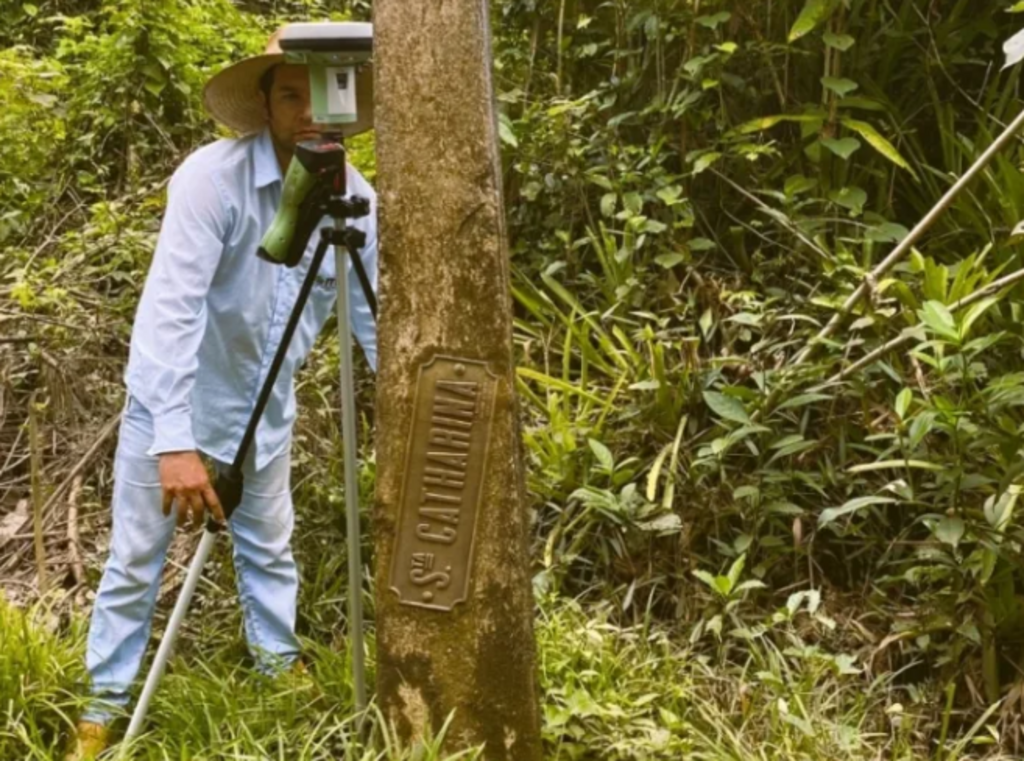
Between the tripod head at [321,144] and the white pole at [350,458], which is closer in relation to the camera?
the tripod head at [321,144]

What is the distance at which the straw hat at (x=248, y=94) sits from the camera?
289 centimetres

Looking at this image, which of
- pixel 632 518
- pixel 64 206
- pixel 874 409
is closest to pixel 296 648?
pixel 632 518

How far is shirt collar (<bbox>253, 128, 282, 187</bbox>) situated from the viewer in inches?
114

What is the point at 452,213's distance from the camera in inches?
93.9

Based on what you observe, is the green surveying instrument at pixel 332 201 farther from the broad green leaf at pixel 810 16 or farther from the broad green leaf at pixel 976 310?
the broad green leaf at pixel 810 16

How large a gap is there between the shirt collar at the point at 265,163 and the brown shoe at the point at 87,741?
4.92ft

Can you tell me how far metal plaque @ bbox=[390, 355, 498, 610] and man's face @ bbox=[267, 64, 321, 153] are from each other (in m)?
0.86

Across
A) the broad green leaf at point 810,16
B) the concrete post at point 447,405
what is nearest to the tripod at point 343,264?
the concrete post at point 447,405

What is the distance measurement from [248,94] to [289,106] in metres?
0.18

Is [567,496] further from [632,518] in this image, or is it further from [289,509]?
[289,509]

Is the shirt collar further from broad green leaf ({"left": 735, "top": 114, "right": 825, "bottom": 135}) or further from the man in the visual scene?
broad green leaf ({"left": 735, "top": 114, "right": 825, "bottom": 135})

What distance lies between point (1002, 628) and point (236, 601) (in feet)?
8.06

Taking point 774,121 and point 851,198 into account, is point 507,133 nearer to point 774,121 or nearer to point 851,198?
point 774,121

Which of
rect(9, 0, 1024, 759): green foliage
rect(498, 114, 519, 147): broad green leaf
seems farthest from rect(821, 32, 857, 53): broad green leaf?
rect(498, 114, 519, 147): broad green leaf
